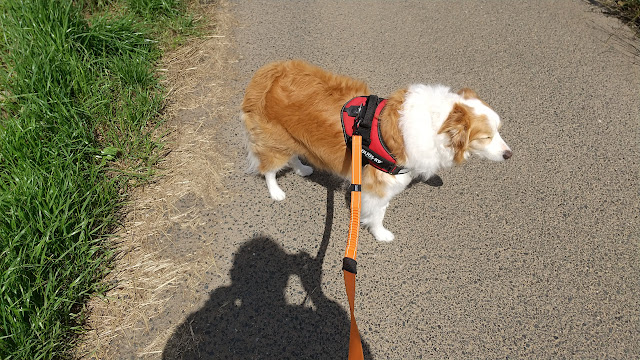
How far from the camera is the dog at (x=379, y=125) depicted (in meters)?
2.29

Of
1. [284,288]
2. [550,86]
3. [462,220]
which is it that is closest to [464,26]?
[550,86]

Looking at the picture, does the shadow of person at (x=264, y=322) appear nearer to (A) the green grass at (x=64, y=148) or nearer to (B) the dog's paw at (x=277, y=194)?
(B) the dog's paw at (x=277, y=194)

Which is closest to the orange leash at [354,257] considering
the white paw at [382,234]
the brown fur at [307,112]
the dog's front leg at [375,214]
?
the brown fur at [307,112]

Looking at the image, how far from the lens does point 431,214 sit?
3.21 meters

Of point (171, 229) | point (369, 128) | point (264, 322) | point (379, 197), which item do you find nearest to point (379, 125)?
point (369, 128)

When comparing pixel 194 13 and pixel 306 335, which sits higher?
pixel 194 13

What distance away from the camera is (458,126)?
7.11 ft

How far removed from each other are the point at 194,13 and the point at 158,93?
62.7 inches

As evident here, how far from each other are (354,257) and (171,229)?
1901 mm

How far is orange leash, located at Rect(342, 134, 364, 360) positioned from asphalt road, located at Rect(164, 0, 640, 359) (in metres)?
0.87

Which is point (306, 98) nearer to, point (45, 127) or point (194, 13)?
point (45, 127)

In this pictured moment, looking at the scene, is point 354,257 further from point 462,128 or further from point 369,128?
point 462,128

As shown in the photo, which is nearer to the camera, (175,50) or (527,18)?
(175,50)

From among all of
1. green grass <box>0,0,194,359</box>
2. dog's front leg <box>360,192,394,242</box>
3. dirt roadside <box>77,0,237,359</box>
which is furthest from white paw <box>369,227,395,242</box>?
green grass <box>0,0,194,359</box>
